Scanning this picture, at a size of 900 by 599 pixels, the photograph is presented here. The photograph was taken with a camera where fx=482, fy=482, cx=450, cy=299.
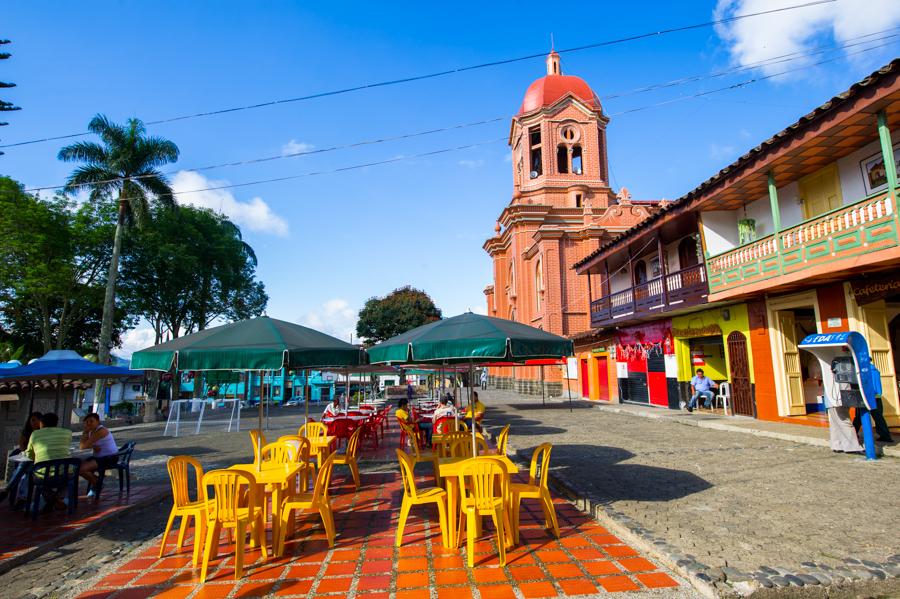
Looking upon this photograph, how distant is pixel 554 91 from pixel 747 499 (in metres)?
34.6

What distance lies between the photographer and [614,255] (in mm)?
21594

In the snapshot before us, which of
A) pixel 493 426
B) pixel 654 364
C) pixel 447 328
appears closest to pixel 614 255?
pixel 654 364

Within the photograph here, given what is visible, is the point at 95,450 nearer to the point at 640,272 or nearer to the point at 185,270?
the point at 640,272

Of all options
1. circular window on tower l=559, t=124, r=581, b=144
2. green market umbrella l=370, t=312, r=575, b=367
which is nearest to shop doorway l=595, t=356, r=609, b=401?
circular window on tower l=559, t=124, r=581, b=144

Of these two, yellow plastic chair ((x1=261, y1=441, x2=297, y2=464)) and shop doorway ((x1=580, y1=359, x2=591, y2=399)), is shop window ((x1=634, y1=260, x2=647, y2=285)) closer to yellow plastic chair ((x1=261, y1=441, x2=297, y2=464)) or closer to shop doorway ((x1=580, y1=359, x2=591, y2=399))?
shop doorway ((x1=580, y1=359, x2=591, y2=399))

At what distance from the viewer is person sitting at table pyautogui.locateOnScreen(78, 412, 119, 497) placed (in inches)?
261

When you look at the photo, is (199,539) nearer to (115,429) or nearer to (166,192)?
(115,429)

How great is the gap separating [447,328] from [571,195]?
29.7 metres

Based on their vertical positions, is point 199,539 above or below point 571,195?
below

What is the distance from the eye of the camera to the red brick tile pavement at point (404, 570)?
11.8 ft

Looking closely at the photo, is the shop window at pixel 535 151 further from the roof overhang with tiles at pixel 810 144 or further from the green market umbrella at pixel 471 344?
the green market umbrella at pixel 471 344

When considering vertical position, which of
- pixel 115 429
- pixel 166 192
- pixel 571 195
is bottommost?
pixel 115 429

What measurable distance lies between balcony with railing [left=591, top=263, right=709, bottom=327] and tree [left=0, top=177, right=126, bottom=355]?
25.8 metres

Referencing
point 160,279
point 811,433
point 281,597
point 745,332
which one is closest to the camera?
A: point 281,597
